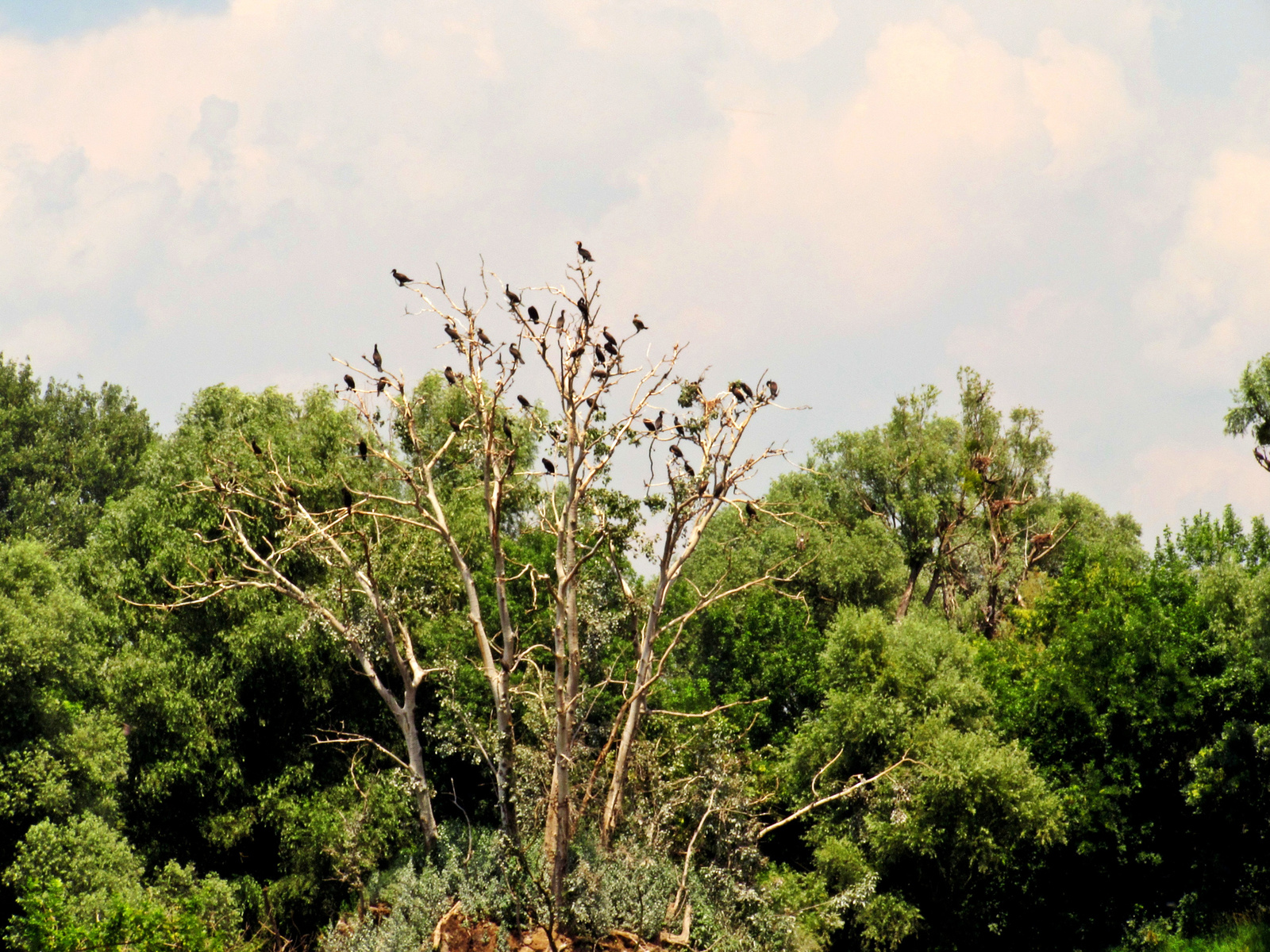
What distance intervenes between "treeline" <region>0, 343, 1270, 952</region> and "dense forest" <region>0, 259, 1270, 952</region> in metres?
0.10

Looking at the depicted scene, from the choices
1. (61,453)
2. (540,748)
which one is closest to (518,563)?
(540,748)

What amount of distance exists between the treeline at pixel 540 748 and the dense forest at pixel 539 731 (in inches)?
3.9

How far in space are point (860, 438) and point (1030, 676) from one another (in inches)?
760

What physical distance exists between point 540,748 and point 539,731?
150 centimetres

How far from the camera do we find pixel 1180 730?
28812 millimetres

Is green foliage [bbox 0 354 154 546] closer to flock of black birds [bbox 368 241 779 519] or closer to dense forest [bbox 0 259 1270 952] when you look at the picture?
dense forest [bbox 0 259 1270 952]

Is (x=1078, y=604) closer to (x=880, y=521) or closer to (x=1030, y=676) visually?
(x=1030, y=676)

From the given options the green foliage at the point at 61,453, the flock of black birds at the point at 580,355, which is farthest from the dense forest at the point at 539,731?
the green foliage at the point at 61,453

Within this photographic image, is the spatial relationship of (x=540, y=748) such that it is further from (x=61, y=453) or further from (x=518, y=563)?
(x=61, y=453)

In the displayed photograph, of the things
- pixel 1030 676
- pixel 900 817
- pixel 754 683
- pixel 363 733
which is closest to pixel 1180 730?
pixel 1030 676

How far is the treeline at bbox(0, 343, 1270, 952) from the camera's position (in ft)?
74.9

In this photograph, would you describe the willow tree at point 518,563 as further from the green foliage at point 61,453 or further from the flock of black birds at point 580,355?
the green foliage at point 61,453

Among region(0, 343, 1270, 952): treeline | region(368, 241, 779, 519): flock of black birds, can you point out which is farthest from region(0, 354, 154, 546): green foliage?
region(368, 241, 779, 519): flock of black birds

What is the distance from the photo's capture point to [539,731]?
987 inches
